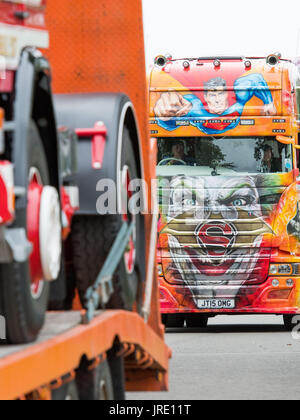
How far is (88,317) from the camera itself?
5168 millimetres

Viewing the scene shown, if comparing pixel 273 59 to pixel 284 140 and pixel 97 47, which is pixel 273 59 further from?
pixel 97 47

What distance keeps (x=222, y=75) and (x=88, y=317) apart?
463 inches

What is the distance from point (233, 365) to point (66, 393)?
7.91 meters

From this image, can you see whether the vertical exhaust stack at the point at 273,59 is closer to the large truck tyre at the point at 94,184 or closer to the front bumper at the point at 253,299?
the front bumper at the point at 253,299

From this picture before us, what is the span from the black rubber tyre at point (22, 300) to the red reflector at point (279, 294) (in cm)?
1200

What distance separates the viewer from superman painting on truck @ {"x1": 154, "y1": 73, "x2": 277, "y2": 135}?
16469 mm

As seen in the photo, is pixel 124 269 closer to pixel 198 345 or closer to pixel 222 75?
pixel 198 345

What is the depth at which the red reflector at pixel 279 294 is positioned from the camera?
1666 centimetres

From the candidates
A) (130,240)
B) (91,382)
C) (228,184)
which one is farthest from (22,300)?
(228,184)

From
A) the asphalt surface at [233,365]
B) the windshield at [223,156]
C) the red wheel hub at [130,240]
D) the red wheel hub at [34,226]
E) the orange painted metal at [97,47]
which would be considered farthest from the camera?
the windshield at [223,156]

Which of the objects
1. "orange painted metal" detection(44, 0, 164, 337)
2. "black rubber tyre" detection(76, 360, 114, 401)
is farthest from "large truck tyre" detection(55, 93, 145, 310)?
"orange painted metal" detection(44, 0, 164, 337)

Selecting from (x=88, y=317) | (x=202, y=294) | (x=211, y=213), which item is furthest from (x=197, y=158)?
(x=88, y=317)

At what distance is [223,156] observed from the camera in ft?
54.2

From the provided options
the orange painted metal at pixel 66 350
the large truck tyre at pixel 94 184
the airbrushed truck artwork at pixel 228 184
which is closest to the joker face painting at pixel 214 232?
the airbrushed truck artwork at pixel 228 184
